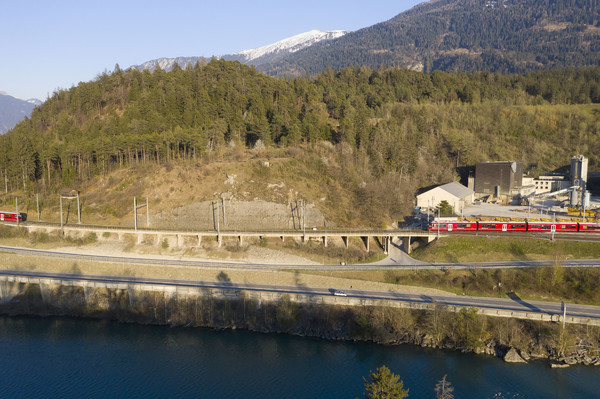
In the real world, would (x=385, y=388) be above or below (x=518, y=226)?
below

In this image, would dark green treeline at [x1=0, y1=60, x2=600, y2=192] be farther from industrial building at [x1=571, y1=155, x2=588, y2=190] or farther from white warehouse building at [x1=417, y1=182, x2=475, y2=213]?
industrial building at [x1=571, y1=155, x2=588, y2=190]

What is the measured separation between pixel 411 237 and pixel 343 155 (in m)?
19.4

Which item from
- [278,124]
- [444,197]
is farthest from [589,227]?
[278,124]

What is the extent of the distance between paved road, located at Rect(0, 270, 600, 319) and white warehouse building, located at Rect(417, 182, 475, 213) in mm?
23644

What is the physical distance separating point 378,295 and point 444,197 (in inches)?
1074

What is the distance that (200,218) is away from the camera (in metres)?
55.5

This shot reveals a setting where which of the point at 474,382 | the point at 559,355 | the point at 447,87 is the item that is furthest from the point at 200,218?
the point at 447,87

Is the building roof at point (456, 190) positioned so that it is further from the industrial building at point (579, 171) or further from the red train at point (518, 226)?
the industrial building at point (579, 171)

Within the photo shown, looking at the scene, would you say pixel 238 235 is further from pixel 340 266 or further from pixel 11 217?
pixel 11 217

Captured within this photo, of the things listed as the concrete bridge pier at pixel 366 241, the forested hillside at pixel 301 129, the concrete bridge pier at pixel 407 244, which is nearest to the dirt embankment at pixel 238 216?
the concrete bridge pier at pixel 366 241

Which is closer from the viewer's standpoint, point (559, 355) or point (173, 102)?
point (559, 355)

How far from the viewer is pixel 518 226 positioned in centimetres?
4856

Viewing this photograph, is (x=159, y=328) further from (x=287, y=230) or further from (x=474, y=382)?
(x=474, y=382)

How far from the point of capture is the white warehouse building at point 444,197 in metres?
60.7
